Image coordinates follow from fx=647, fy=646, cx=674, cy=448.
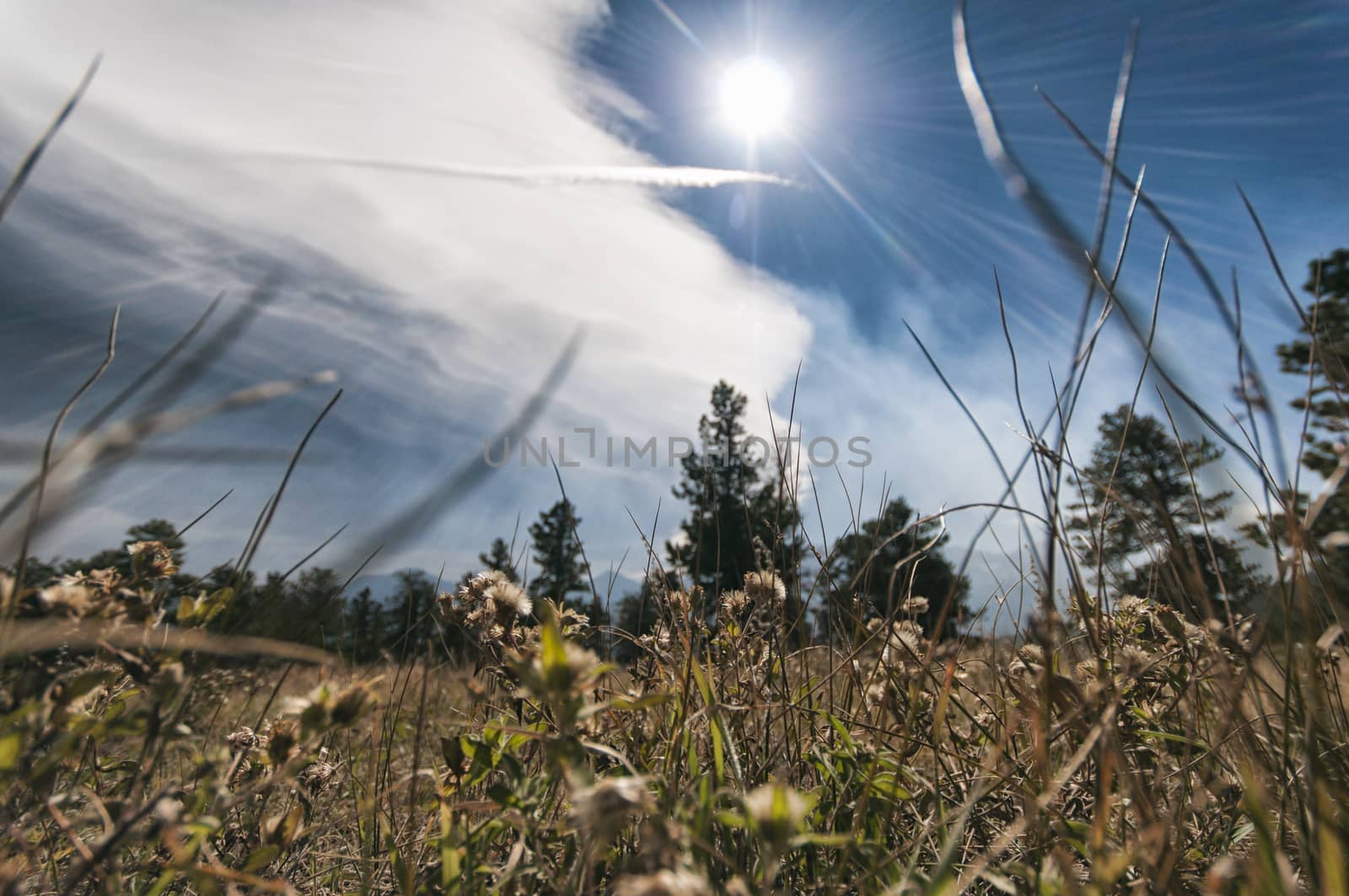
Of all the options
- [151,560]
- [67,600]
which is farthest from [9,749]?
[151,560]

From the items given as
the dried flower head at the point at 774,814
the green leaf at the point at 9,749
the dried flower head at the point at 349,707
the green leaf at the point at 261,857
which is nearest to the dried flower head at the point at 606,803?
the dried flower head at the point at 774,814

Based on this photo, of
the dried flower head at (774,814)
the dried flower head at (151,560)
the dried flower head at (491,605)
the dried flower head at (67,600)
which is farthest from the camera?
the dried flower head at (491,605)

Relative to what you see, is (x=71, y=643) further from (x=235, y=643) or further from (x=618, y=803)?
(x=618, y=803)

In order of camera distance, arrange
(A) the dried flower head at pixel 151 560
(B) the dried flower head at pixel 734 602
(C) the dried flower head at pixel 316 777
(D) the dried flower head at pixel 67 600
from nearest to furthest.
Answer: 1. (D) the dried flower head at pixel 67 600
2. (A) the dried flower head at pixel 151 560
3. (C) the dried flower head at pixel 316 777
4. (B) the dried flower head at pixel 734 602

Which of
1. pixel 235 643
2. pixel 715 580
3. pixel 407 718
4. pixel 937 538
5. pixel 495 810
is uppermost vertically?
pixel 937 538

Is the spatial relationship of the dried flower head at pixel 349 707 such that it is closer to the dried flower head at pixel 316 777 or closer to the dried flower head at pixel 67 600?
the dried flower head at pixel 67 600

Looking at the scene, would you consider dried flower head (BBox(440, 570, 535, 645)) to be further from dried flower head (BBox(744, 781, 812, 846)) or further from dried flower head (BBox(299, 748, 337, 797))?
dried flower head (BBox(744, 781, 812, 846))

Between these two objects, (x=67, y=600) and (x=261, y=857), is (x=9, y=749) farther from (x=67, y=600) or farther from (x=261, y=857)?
(x=261, y=857)

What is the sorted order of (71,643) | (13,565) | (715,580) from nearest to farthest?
1. (71,643)
2. (13,565)
3. (715,580)

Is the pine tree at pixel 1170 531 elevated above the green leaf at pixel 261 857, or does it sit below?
above

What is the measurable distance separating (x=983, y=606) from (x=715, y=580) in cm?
78

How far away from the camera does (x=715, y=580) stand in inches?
53.7

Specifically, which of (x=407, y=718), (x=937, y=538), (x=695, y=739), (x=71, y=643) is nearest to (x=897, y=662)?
(x=937, y=538)

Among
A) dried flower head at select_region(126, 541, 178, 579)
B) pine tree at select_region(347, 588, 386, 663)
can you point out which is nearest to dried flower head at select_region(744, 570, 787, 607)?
pine tree at select_region(347, 588, 386, 663)
